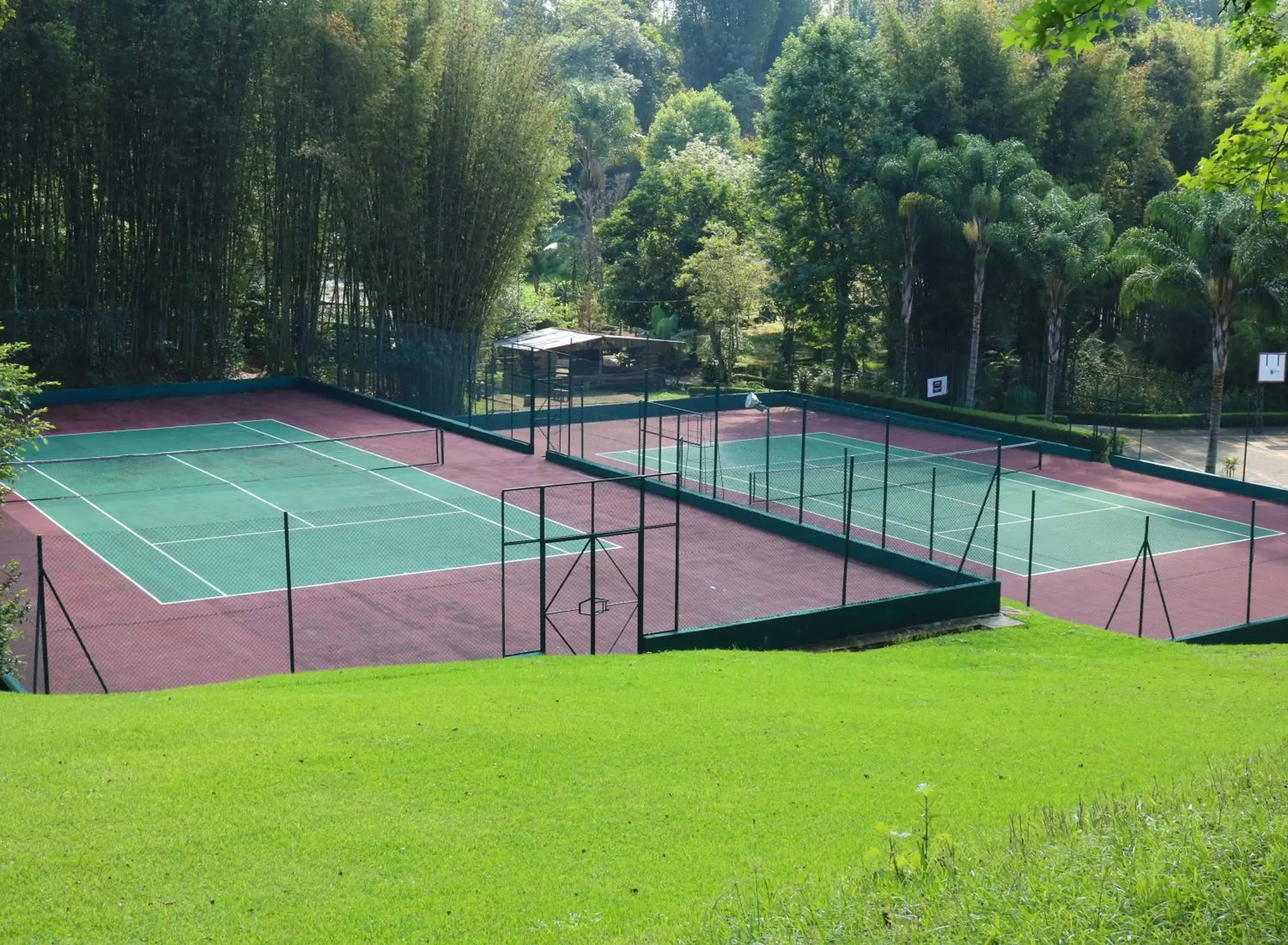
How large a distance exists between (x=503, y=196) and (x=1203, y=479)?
73.0 ft

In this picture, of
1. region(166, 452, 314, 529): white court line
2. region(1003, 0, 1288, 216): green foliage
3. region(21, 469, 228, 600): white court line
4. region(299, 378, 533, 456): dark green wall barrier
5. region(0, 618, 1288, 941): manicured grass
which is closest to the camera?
region(0, 618, 1288, 941): manicured grass

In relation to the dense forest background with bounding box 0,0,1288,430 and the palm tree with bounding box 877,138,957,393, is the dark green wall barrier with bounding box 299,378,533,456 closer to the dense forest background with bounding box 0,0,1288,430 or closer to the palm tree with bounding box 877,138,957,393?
the dense forest background with bounding box 0,0,1288,430

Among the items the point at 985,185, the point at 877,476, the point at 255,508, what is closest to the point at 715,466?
the point at 877,476

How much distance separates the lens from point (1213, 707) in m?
14.0

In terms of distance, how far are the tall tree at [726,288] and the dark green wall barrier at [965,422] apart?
5136 millimetres

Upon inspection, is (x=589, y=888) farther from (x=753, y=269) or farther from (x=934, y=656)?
(x=753, y=269)

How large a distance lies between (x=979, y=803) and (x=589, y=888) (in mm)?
3124

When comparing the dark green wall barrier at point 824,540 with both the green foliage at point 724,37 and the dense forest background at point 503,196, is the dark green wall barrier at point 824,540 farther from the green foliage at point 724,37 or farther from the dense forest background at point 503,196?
the green foliage at point 724,37

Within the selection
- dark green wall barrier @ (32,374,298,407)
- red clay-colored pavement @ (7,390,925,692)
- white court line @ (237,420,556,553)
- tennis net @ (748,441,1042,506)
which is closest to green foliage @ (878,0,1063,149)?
tennis net @ (748,441,1042,506)

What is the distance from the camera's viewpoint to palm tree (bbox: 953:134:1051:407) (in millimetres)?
44156

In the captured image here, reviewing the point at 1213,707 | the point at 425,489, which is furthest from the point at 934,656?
the point at 425,489

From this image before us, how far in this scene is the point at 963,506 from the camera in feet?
104

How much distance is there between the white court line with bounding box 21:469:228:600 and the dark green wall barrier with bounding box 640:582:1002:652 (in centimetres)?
800

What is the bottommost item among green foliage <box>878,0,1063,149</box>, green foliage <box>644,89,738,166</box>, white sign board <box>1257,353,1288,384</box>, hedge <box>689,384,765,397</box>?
hedge <box>689,384,765,397</box>
